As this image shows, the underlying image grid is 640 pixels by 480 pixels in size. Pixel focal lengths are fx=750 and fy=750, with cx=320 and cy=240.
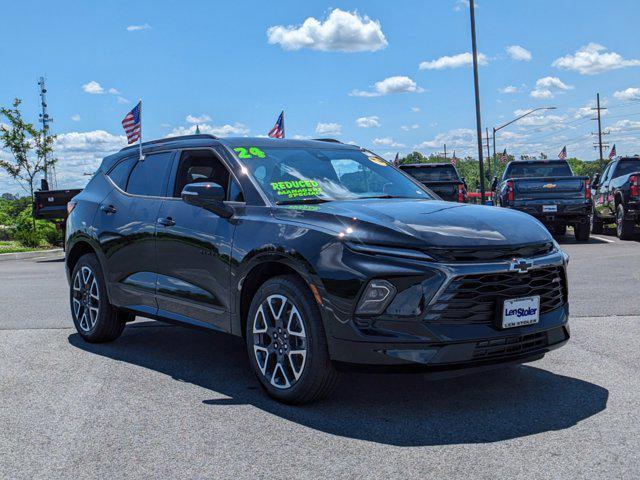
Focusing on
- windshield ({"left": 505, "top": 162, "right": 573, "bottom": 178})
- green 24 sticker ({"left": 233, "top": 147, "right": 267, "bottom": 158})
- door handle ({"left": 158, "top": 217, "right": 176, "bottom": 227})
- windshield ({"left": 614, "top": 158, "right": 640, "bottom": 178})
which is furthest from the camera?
windshield ({"left": 505, "top": 162, "right": 573, "bottom": 178})

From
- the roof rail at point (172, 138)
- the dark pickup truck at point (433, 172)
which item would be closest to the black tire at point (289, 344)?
the roof rail at point (172, 138)

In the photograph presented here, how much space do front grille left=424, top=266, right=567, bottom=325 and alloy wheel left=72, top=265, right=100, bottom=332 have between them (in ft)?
12.2

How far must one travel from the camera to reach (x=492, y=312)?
4277 mm

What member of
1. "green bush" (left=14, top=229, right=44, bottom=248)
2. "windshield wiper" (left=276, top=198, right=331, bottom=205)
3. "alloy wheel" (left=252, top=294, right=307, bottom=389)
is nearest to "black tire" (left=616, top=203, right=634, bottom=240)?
"windshield wiper" (left=276, top=198, right=331, bottom=205)

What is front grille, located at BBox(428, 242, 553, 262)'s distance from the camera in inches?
165

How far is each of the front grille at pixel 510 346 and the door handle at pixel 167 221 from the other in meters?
2.56

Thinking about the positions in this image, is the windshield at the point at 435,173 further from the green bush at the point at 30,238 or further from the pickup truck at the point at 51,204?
the green bush at the point at 30,238

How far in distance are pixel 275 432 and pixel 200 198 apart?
177 cm

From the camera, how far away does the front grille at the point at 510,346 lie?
167 inches

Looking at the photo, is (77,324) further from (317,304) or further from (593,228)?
(593,228)

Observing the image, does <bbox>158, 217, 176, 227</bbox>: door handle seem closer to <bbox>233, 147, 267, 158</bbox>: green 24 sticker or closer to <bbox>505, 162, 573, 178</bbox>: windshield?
<bbox>233, 147, 267, 158</bbox>: green 24 sticker

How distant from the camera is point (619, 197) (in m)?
18.1

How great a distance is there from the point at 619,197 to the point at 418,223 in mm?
15267

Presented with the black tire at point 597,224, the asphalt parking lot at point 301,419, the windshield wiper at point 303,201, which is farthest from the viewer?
the black tire at point 597,224
